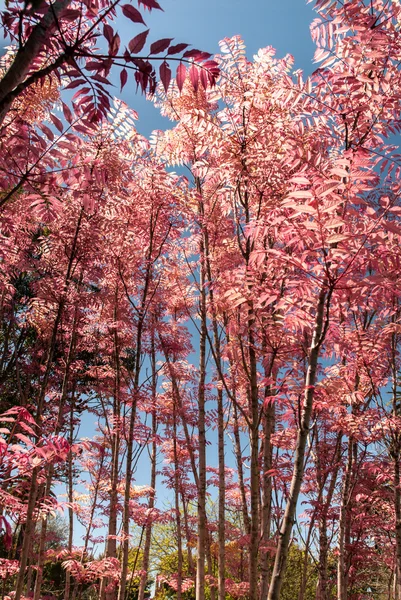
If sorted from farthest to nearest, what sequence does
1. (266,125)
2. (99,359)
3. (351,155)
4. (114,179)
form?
(99,359) → (114,179) → (266,125) → (351,155)

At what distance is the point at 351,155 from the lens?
2.12 metres

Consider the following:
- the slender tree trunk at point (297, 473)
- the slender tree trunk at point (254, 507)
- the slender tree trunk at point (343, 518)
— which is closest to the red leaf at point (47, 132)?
the slender tree trunk at point (297, 473)

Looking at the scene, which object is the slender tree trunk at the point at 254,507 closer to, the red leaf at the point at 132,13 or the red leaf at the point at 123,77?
the red leaf at the point at 123,77

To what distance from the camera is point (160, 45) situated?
141cm

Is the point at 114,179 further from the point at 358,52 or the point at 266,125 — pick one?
the point at 358,52

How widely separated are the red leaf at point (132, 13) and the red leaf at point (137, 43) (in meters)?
0.04

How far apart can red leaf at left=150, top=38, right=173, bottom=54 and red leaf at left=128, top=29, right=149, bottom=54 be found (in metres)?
0.04

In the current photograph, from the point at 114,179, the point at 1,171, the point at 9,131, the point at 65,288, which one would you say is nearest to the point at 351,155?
the point at 1,171

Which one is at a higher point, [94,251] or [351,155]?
[94,251]

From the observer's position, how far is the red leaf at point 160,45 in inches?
55.3

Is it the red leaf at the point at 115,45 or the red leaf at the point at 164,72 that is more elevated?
the red leaf at the point at 115,45

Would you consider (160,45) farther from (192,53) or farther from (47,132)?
(47,132)

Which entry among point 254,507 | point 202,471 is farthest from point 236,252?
point 254,507

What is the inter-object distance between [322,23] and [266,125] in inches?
34.8
